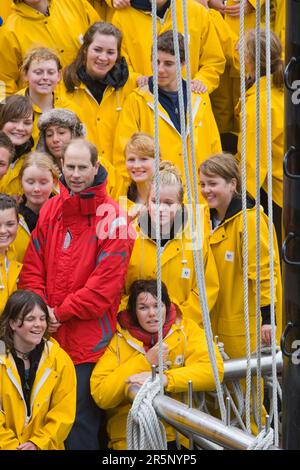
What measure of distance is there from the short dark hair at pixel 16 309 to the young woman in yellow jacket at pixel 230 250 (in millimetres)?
1132

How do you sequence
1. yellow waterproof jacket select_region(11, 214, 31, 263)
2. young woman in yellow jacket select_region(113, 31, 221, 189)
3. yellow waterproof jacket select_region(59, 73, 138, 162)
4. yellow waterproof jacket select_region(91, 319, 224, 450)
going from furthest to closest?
yellow waterproof jacket select_region(59, 73, 138, 162), young woman in yellow jacket select_region(113, 31, 221, 189), yellow waterproof jacket select_region(11, 214, 31, 263), yellow waterproof jacket select_region(91, 319, 224, 450)

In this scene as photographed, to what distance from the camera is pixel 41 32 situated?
7156mm

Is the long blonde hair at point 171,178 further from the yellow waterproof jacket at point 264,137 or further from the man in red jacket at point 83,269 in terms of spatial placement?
the yellow waterproof jacket at point 264,137

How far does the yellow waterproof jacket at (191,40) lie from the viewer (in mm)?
7277

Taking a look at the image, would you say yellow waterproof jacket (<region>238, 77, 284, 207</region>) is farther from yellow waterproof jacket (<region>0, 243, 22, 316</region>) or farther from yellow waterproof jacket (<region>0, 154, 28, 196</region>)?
yellow waterproof jacket (<region>0, 243, 22, 316</region>)

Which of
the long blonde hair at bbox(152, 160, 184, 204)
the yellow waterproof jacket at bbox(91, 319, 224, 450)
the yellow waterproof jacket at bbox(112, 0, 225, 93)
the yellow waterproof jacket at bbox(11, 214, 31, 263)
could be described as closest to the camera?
the yellow waterproof jacket at bbox(91, 319, 224, 450)

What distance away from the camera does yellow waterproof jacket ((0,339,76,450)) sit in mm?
5387

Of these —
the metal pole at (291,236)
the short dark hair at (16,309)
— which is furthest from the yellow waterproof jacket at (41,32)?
the metal pole at (291,236)

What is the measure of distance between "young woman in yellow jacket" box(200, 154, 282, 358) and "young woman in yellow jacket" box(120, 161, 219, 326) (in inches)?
8.0

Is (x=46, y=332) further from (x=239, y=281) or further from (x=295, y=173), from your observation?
(x=295, y=173)

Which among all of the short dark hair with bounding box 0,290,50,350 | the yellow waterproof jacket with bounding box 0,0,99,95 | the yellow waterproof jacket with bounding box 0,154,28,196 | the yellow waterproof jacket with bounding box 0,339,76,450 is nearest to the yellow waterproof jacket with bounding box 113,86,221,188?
the yellow waterproof jacket with bounding box 0,0,99,95

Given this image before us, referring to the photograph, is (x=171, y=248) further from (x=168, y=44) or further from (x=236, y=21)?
(x=236, y=21)

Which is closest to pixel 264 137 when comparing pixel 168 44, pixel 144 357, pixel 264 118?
pixel 264 118
